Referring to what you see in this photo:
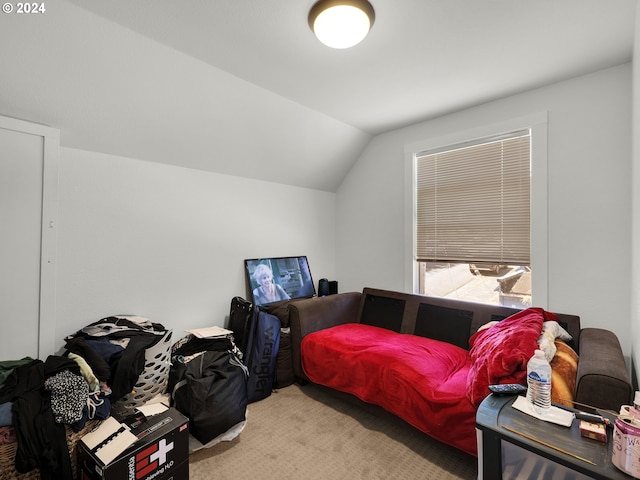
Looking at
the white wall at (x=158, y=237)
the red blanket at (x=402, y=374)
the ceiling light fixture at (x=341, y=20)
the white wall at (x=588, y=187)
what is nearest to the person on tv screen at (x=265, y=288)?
the white wall at (x=158, y=237)

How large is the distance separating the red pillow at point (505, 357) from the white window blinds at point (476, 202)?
0.94m

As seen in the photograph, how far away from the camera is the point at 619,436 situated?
93 cm

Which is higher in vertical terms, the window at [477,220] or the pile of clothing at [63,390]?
the window at [477,220]

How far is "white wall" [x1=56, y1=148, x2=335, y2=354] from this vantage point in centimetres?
206

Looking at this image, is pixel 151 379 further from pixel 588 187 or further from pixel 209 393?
pixel 588 187

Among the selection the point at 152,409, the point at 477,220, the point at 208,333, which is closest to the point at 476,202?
the point at 477,220

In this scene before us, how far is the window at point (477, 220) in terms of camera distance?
99.7 inches

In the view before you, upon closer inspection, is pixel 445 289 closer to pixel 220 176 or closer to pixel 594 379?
pixel 594 379

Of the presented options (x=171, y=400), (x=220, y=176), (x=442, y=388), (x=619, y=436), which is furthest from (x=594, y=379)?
(x=220, y=176)

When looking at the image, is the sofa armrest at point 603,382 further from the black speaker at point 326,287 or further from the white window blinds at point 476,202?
the black speaker at point 326,287

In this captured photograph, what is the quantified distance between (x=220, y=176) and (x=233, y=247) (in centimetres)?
69

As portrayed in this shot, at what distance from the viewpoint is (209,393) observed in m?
1.85

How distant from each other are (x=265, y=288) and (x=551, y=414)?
7.93 feet

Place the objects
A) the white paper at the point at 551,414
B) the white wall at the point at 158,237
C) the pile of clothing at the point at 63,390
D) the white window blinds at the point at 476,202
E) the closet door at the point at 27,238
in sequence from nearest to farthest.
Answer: the white paper at the point at 551,414, the pile of clothing at the point at 63,390, the closet door at the point at 27,238, the white wall at the point at 158,237, the white window blinds at the point at 476,202
